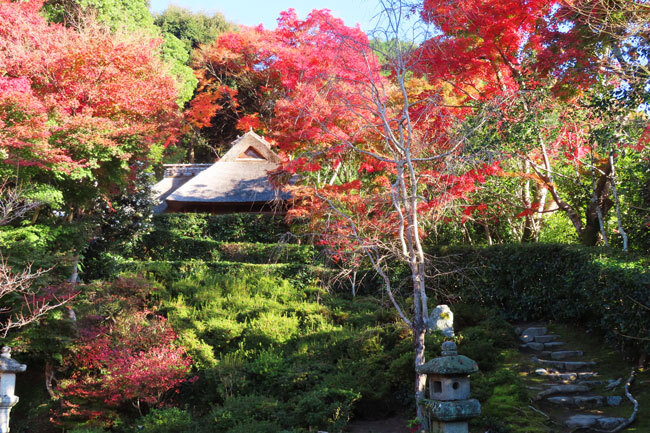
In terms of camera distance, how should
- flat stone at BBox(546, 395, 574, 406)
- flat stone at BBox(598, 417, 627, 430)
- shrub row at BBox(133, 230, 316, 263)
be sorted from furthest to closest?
shrub row at BBox(133, 230, 316, 263) → flat stone at BBox(546, 395, 574, 406) → flat stone at BBox(598, 417, 627, 430)

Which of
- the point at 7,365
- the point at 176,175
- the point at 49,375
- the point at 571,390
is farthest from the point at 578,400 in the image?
the point at 176,175

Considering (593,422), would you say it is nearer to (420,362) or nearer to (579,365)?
(579,365)

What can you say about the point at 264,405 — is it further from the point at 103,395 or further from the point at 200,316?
the point at 200,316

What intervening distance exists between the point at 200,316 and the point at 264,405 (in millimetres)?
3546

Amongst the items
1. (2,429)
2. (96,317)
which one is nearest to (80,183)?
(96,317)

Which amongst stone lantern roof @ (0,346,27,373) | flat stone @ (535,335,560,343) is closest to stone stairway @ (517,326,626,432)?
flat stone @ (535,335,560,343)

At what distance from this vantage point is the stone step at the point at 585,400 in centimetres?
627

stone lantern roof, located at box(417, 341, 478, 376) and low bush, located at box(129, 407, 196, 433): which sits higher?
stone lantern roof, located at box(417, 341, 478, 376)

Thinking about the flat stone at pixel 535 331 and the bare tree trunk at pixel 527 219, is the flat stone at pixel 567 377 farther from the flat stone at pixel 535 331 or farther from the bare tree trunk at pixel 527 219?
the bare tree trunk at pixel 527 219

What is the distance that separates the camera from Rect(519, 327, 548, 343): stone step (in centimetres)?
869

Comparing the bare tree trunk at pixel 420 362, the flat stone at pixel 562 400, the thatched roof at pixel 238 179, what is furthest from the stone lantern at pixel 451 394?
the thatched roof at pixel 238 179

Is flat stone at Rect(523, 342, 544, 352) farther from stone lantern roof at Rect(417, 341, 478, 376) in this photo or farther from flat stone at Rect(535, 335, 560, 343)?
stone lantern roof at Rect(417, 341, 478, 376)

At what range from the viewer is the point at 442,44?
359 inches

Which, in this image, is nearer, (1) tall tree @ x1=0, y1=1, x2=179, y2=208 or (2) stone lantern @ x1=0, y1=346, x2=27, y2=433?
(2) stone lantern @ x1=0, y1=346, x2=27, y2=433
